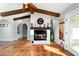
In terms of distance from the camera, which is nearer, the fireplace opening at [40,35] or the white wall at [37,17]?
the fireplace opening at [40,35]

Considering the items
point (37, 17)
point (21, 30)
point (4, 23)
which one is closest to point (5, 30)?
point (4, 23)

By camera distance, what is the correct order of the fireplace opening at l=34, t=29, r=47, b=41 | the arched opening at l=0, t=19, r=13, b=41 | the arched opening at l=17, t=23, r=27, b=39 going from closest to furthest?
1. the fireplace opening at l=34, t=29, r=47, b=41
2. the arched opening at l=0, t=19, r=13, b=41
3. the arched opening at l=17, t=23, r=27, b=39

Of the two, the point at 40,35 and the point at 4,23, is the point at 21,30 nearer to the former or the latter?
the point at 4,23

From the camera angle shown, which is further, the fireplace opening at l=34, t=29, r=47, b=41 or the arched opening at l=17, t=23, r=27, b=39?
the arched opening at l=17, t=23, r=27, b=39

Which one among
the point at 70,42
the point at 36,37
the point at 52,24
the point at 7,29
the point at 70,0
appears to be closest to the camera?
the point at 70,0

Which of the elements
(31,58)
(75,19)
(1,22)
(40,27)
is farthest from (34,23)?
(31,58)

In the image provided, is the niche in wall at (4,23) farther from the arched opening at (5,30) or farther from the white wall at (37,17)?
the white wall at (37,17)

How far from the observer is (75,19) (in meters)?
7.08

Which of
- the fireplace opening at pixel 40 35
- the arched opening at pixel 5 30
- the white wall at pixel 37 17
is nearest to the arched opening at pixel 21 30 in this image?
the arched opening at pixel 5 30

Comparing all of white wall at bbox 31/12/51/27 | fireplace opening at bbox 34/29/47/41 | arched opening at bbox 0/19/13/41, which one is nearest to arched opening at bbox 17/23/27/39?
arched opening at bbox 0/19/13/41

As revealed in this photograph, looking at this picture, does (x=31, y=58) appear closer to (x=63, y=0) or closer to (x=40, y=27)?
(x=63, y=0)

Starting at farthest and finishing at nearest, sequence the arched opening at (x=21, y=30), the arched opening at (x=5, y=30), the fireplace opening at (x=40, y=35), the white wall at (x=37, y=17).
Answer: the arched opening at (x=21, y=30)
the arched opening at (x=5, y=30)
the white wall at (x=37, y=17)
the fireplace opening at (x=40, y=35)

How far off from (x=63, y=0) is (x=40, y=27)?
31.9 ft

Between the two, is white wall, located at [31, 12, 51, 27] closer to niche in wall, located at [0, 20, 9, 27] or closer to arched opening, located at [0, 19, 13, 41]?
arched opening, located at [0, 19, 13, 41]
